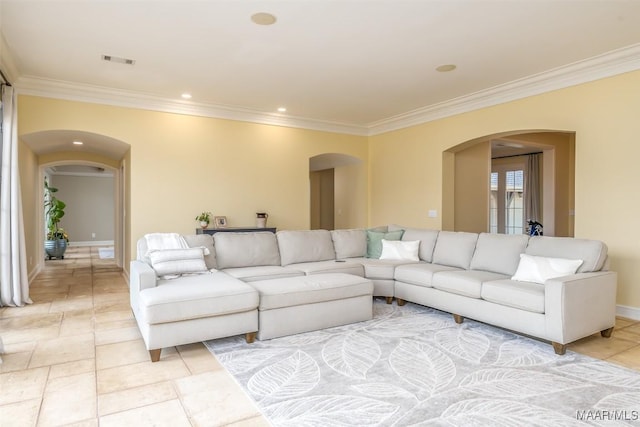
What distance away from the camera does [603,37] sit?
372cm

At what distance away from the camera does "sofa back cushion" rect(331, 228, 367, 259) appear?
209 inches

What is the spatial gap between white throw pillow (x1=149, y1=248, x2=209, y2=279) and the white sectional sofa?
1cm

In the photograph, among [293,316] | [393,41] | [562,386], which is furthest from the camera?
[393,41]

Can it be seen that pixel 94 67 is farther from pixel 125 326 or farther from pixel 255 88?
pixel 125 326

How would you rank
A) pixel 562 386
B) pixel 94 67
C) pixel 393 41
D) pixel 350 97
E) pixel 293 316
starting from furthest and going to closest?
pixel 350 97 < pixel 94 67 < pixel 393 41 < pixel 293 316 < pixel 562 386

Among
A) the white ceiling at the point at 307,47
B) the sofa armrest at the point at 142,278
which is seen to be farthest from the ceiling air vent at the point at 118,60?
the sofa armrest at the point at 142,278

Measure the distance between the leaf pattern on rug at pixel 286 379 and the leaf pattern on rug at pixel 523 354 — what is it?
142cm

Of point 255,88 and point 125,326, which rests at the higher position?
point 255,88

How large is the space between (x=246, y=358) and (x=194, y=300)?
616mm

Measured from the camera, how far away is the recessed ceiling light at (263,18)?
10.8 feet

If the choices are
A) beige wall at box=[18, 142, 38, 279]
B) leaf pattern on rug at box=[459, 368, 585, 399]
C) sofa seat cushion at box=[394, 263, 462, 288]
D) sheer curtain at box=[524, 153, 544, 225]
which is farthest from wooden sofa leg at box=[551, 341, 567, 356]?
sheer curtain at box=[524, 153, 544, 225]

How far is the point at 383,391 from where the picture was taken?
8.18ft

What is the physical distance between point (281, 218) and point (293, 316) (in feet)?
11.5

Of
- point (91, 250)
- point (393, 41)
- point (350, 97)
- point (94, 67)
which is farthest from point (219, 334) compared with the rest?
point (91, 250)
